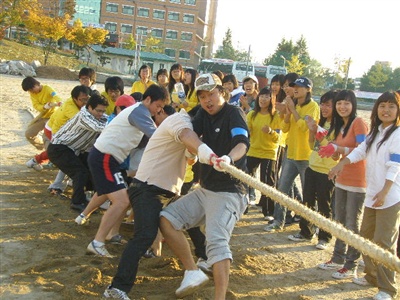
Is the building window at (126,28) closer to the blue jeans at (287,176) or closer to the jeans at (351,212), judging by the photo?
the blue jeans at (287,176)

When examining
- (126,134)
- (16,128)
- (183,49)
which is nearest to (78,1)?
(183,49)

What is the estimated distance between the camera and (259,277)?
4539 millimetres

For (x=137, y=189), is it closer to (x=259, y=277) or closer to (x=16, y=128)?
(x=259, y=277)

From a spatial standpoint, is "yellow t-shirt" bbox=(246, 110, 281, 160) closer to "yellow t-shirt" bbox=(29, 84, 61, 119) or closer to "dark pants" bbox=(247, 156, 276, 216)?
"dark pants" bbox=(247, 156, 276, 216)

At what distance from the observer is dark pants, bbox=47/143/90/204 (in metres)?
6.02

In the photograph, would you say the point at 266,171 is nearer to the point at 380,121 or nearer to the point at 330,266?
the point at 330,266

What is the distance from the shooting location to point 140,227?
149 inches

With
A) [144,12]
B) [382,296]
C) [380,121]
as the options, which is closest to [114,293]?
[382,296]

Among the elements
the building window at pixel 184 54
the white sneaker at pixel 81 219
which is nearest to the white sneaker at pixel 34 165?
the white sneaker at pixel 81 219

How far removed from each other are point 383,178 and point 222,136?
4.83 ft

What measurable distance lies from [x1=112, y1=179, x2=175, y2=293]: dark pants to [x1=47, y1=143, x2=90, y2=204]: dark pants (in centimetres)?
214

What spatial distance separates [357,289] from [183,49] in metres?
69.5

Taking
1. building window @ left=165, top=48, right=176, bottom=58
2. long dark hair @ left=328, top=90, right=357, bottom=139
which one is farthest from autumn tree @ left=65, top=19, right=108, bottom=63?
long dark hair @ left=328, top=90, right=357, bottom=139

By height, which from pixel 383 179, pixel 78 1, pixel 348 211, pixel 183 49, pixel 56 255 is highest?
pixel 78 1
